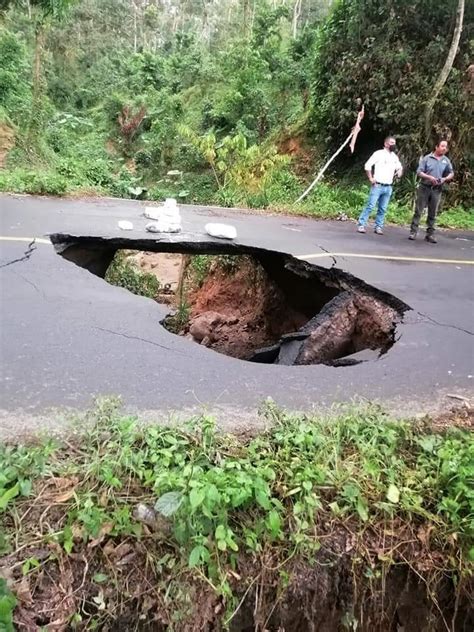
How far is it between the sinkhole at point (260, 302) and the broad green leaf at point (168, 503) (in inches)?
96.0

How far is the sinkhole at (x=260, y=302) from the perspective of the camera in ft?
18.6

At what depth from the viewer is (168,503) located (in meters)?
2.36

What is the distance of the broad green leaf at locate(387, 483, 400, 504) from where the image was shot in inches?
104

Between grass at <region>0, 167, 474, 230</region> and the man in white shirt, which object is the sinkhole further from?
the man in white shirt

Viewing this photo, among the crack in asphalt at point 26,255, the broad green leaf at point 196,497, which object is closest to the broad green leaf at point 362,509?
the broad green leaf at point 196,497

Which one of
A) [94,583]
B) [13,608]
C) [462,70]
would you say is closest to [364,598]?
[94,583]

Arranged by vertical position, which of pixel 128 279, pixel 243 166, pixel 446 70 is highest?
pixel 446 70

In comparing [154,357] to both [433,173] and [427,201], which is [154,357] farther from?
[427,201]

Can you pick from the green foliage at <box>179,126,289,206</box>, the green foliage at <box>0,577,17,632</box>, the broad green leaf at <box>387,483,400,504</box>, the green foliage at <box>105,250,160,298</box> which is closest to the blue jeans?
the green foliage at <box>179,126,289,206</box>

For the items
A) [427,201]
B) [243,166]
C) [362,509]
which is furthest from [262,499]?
[243,166]

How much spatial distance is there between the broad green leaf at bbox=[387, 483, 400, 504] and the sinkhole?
71.8 inches

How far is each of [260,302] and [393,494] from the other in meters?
7.96

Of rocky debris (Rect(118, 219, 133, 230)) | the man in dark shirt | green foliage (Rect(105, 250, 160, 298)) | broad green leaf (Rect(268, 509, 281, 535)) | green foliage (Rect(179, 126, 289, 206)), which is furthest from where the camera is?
green foliage (Rect(179, 126, 289, 206))

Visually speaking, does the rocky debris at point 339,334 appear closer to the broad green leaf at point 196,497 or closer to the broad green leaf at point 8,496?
the broad green leaf at point 196,497
